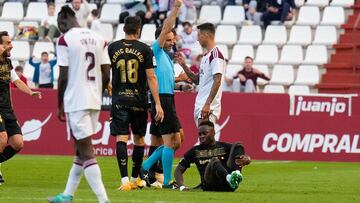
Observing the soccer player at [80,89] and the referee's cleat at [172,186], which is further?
the referee's cleat at [172,186]

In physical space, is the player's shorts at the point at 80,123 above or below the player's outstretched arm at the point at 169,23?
below

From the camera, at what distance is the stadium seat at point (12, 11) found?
35312mm

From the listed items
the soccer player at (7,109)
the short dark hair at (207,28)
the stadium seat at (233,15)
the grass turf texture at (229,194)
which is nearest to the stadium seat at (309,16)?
the stadium seat at (233,15)

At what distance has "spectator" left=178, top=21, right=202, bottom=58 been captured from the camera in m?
30.8

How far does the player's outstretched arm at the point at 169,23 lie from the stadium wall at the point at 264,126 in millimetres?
9589

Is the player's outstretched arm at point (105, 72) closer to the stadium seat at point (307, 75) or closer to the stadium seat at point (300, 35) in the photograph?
the stadium seat at point (307, 75)

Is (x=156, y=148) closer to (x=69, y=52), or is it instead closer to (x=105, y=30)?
(x=69, y=52)

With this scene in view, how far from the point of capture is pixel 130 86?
53.6 feet

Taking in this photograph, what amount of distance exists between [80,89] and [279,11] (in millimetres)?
19707

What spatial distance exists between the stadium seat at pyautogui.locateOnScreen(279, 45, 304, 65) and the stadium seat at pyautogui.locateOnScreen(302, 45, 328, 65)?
0.23 meters

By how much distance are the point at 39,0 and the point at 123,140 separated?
789 inches

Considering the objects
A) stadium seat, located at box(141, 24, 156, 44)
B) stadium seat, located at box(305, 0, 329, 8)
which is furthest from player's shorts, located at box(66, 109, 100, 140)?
stadium seat, located at box(305, 0, 329, 8)

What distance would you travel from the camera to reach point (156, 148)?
17.7 metres

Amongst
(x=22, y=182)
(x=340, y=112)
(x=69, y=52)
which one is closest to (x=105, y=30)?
(x=340, y=112)
